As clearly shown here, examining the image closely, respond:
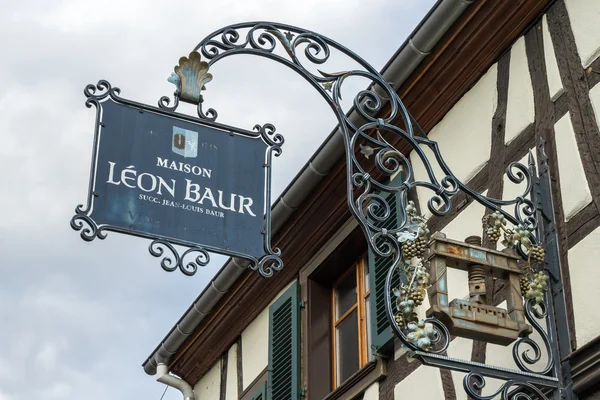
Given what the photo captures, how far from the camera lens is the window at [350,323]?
8.74 meters

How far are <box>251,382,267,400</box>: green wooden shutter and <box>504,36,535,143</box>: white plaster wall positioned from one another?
369cm

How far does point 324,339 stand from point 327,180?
1.21 metres

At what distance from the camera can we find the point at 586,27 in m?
6.67

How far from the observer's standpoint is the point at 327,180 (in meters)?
9.20

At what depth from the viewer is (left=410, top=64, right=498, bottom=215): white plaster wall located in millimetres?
7383

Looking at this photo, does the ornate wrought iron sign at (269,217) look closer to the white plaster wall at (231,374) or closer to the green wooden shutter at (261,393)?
the green wooden shutter at (261,393)

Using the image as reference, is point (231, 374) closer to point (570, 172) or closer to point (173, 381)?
point (173, 381)

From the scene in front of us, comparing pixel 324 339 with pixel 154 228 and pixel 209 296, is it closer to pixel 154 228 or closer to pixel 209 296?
pixel 209 296

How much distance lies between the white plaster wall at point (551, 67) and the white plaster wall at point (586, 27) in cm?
19

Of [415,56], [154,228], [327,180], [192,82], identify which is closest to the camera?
[154,228]

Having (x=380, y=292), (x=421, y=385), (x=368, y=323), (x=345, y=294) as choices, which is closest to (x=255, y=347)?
(x=345, y=294)

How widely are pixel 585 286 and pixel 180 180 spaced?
2.04 m

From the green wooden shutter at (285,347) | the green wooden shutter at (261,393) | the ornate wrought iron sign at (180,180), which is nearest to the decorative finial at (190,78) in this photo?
the ornate wrought iron sign at (180,180)

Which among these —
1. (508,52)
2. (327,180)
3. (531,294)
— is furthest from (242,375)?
(531,294)
